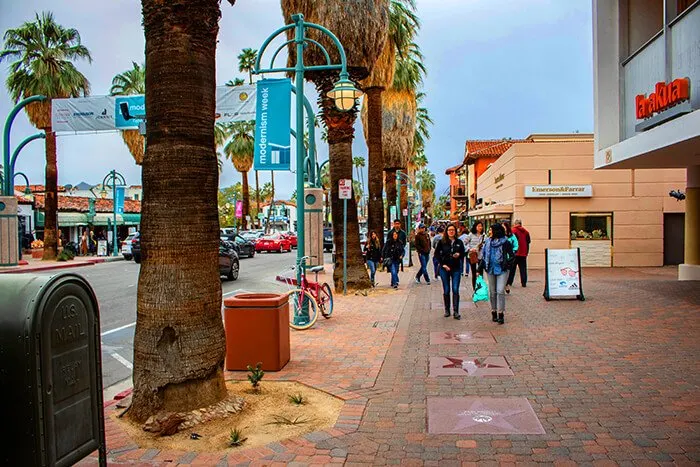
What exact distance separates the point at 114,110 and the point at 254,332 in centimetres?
1973

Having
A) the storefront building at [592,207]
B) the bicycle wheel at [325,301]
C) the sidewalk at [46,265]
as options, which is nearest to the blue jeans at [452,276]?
the bicycle wheel at [325,301]

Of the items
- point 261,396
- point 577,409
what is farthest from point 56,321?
point 577,409

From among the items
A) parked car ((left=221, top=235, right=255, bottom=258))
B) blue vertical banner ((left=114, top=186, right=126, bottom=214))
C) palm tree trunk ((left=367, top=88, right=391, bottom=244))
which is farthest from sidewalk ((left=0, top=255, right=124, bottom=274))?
palm tree trunk ((left=367, top=88, right=391, bottom=244))

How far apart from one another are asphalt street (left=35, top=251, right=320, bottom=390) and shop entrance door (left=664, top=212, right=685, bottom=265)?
1530 cm

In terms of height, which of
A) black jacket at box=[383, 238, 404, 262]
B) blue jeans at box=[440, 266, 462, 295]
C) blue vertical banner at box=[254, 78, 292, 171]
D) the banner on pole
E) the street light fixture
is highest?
the banner on pole

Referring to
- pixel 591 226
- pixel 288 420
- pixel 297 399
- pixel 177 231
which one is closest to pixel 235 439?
pixel 288 420

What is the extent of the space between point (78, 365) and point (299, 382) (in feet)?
11.3

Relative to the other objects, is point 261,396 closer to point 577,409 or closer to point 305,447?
point 305,447

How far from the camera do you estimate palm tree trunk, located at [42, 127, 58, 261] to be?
106ft

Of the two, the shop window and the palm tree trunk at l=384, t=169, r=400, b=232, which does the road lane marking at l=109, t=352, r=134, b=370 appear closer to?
the shop window

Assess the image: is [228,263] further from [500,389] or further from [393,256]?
[500,389]

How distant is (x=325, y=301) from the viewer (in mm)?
12133

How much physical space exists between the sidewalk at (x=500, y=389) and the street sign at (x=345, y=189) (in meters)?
3.58

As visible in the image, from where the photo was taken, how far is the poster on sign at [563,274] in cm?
1410
